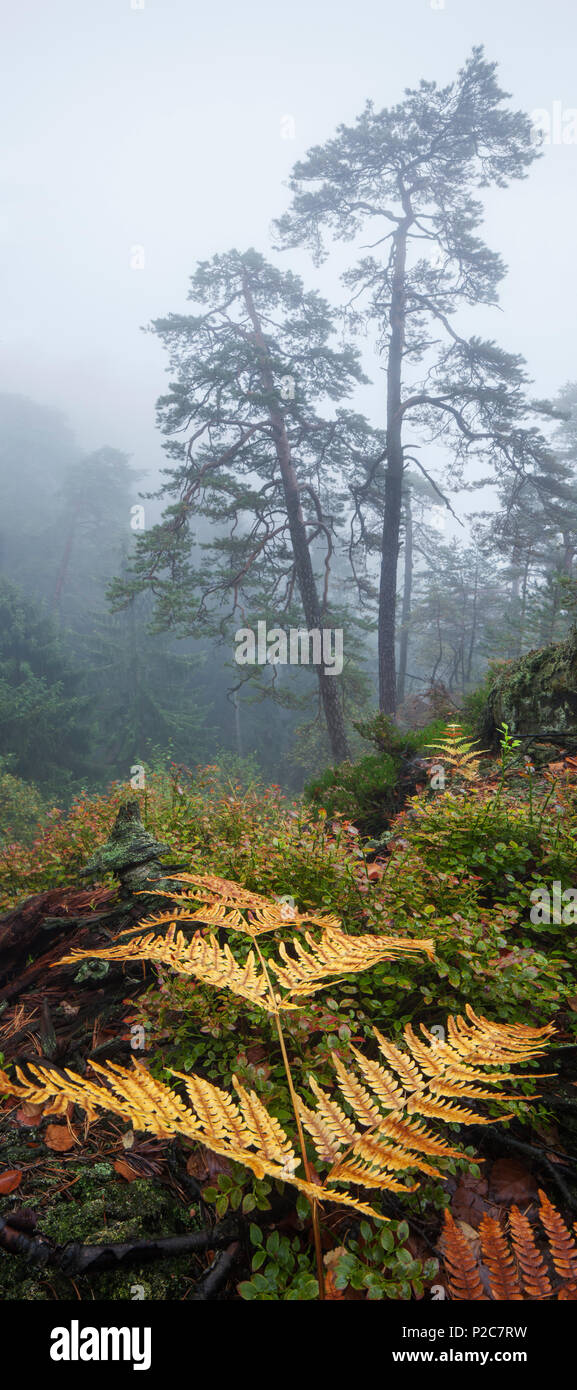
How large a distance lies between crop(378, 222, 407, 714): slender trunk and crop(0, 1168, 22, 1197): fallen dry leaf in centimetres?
1175

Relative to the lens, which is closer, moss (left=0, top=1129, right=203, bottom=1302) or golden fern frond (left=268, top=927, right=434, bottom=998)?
moss (left=0, top=1129, right=203, bottom=1302)

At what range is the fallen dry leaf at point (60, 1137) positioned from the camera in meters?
1.44

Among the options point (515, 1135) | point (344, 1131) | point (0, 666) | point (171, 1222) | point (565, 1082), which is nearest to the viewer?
point (344, 1131)

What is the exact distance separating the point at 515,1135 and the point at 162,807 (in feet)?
12.9

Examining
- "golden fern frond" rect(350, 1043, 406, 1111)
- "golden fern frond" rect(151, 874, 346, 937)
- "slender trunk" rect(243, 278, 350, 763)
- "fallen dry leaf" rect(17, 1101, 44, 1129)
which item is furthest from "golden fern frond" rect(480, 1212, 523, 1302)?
"slender trunk" rect(243, 278, 350, 763)

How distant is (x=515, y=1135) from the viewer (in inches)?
60.9

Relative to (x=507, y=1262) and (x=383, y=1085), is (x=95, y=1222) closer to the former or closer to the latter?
(x=383, y=1085)

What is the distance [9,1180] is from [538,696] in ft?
20.3

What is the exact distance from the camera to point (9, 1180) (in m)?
1.29

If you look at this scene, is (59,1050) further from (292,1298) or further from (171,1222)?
(292,1298)

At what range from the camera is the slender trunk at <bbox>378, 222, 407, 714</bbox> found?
1270 centimetres

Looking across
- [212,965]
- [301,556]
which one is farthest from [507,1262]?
[301,556]

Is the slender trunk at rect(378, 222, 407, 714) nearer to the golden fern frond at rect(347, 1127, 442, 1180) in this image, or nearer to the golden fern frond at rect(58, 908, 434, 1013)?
the golden fern frond at rect(58, 908, 434, 1013)

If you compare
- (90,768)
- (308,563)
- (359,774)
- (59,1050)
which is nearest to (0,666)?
(90,768)
